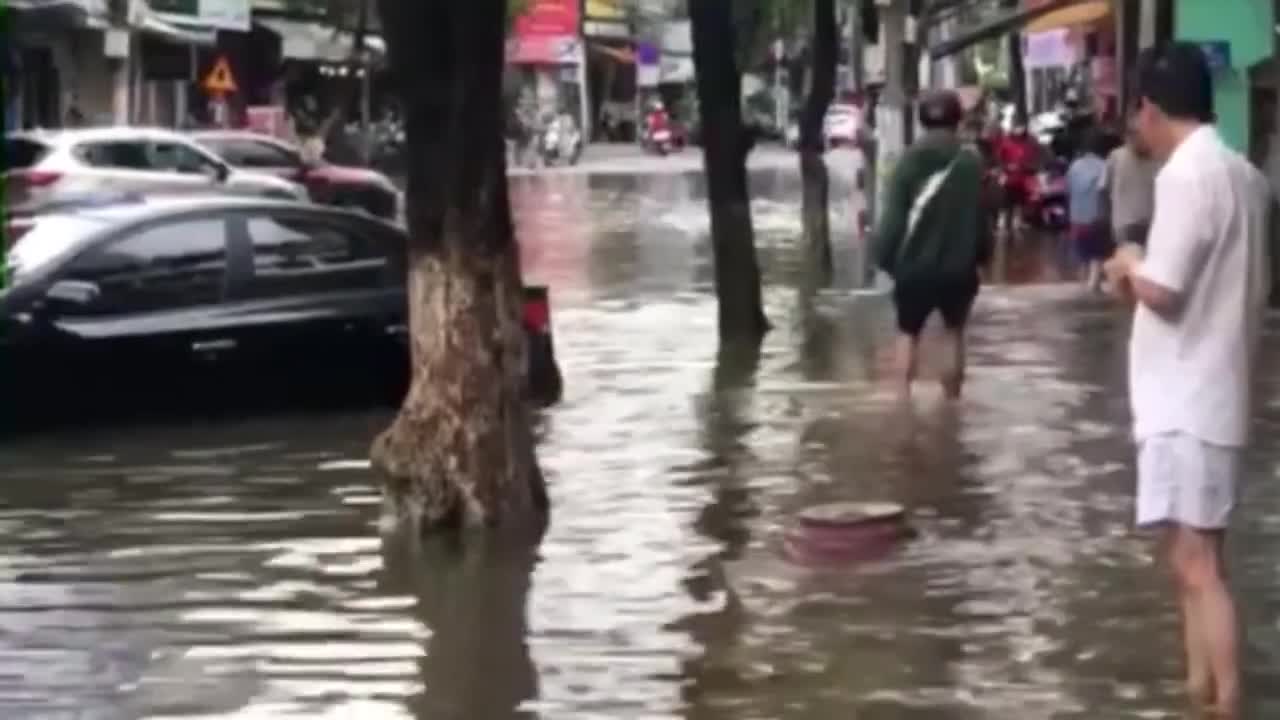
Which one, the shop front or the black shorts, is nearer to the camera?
the black shorts

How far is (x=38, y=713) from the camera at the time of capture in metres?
8.52

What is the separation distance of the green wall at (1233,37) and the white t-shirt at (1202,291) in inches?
625

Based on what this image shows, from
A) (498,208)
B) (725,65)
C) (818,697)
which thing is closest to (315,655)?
(818,697)

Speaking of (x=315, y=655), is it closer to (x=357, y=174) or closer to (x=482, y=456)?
(x=482, y=456)

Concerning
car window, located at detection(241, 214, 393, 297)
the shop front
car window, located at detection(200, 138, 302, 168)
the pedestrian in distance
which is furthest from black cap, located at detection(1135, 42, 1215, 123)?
the shop front

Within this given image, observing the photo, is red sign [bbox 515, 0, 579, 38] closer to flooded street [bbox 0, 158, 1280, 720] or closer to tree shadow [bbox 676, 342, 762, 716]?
tree shadow [bbox 676, 342, 762, 716]

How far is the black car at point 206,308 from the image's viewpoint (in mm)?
15195

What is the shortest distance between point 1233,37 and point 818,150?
5.40 m

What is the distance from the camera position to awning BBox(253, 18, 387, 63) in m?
61.7

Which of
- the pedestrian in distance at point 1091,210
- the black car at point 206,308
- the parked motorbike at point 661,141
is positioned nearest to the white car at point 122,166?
the pedestrian in distance at point 1091,210

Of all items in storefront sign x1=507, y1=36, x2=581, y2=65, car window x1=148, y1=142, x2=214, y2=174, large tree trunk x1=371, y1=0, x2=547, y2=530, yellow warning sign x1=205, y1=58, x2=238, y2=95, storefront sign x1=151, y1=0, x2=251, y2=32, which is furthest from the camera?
storefront sign x1=507, y1=36, x2=581, y2=65

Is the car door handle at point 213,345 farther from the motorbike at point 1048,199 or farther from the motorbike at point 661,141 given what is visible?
the motorbike at point 661,141

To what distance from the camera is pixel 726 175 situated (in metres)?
21.0

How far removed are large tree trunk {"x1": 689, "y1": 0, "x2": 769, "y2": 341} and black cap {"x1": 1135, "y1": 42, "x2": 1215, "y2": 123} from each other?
1283 cm
